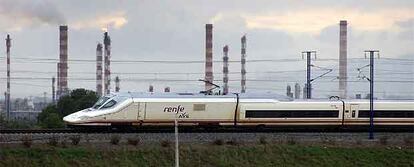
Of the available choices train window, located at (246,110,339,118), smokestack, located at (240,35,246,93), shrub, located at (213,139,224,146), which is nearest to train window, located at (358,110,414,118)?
train window, located at (246,110,339,118)

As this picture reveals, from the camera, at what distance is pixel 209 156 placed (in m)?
25.6

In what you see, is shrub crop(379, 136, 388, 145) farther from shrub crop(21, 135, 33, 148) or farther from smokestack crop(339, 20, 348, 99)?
smokestack crop(339, 20, 348, 99)

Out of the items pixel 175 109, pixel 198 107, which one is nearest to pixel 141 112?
pixel 175 109

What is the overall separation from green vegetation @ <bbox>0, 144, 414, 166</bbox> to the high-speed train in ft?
20.8

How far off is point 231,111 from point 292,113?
3.30 meters

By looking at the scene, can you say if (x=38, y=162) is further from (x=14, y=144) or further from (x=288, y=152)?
(x=288, y=152)

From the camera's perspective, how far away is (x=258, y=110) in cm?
3431

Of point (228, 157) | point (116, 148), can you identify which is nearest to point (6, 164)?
point (116, 148)

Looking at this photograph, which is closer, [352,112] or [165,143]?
[165,143]

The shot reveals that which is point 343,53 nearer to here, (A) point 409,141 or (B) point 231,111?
(B) point 231,111

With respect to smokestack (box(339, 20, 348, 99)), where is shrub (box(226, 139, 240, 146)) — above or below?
below

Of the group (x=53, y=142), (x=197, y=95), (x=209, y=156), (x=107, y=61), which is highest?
(x=107, y=61)

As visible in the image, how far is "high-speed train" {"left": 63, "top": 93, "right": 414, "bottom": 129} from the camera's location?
32.6 metres

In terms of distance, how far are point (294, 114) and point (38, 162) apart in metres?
15.2
